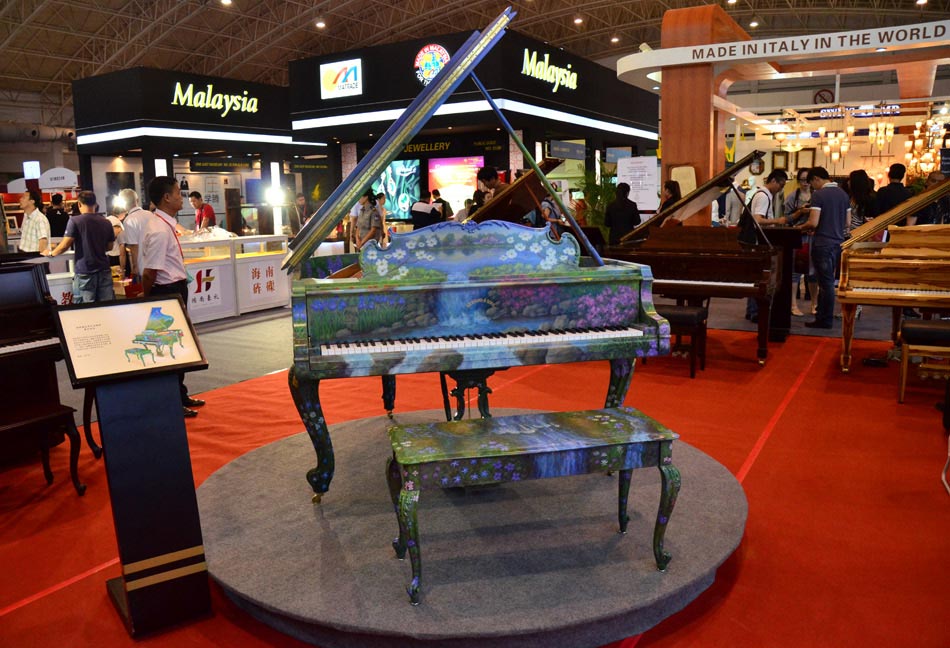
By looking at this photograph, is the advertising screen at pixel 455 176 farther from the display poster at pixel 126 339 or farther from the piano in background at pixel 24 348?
the display poster at pixel 126 339

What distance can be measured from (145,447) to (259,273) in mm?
7247

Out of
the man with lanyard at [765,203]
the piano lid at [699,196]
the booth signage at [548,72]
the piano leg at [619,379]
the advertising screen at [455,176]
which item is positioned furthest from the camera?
the advertising screen at [455,176]

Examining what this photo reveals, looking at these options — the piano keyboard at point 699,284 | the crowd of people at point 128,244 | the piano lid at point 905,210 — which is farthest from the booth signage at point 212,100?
the piano lid at point 905,210

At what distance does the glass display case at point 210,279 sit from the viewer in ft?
27.6

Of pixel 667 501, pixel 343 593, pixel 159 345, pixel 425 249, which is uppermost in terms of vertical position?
pixel 425 249

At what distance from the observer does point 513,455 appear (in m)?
2.45

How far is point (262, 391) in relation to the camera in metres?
5.64

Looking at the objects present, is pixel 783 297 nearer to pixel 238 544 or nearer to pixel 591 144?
pixel 238 544

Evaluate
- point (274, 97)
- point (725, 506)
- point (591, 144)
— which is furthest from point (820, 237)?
point (274, 97)

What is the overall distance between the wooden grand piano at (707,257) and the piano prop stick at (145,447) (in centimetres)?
437

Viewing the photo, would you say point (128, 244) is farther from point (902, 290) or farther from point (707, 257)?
point (902, 290)

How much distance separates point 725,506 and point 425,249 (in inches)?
67.3

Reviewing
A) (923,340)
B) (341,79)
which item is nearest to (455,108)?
(341,79)

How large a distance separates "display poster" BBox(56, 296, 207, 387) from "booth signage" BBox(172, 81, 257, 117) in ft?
48.8
